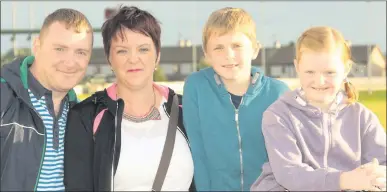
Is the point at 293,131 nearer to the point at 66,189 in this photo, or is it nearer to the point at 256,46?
the point at 256,46

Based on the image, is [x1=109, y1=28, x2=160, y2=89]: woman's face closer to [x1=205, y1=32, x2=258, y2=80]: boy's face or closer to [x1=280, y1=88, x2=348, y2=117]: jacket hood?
[x1=205, y1=32, x2=258, y2=80]: boy's face

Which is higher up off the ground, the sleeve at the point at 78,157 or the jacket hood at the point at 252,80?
the jacket hood at the point at 252,80

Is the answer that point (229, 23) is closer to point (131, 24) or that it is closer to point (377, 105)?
point (131, 24)

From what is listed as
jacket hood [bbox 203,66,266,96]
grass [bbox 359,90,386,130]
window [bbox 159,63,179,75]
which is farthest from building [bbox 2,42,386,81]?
jacket hood [bbox 203,66,266,96]

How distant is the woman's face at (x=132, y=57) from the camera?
450 centimetres

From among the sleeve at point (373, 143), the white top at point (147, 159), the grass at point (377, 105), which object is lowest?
the grass at point (377, 105)

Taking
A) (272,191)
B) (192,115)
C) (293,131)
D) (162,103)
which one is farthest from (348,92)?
(162,103)

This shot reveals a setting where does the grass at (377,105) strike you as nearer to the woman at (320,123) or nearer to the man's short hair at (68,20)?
the woman at (320,123)

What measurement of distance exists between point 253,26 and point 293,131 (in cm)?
119

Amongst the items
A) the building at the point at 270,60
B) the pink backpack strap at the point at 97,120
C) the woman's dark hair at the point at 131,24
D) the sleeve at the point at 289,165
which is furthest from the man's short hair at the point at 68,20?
the building at the point at 270,60

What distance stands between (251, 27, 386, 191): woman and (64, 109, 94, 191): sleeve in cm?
142

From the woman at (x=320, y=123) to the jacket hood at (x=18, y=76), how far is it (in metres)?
1.84

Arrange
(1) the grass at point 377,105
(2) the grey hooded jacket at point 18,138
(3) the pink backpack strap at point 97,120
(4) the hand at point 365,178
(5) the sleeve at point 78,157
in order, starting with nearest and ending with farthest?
(4) the hand at point 365,178 < (2) the grey hooded jacket at point 18,138 < (5) the sleeve at point 78,157 < (3) the pink backpack strap at point 97,120 < (1) the grass at point 377,105

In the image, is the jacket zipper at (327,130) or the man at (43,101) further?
the man at (43,101)
